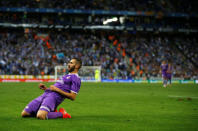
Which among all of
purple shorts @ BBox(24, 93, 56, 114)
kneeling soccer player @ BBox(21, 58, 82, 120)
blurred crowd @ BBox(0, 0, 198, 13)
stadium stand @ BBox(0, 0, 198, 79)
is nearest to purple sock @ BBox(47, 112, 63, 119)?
kneeling soccer player @ BBox(21, 58, 82, 120)

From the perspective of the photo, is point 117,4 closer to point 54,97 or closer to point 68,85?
point 68,85

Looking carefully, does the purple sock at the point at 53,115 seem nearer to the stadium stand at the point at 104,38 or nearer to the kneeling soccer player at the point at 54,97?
the kneeling soccer player at the point at 54,97

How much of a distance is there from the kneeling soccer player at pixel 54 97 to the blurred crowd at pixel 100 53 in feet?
121

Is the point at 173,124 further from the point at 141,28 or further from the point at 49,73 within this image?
the point at 141,28

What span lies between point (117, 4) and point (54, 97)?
52.9 m

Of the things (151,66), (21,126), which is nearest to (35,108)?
(21,126)

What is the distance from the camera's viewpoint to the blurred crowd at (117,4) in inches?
2234

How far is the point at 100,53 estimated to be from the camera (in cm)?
5281

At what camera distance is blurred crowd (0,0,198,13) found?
2234 inches

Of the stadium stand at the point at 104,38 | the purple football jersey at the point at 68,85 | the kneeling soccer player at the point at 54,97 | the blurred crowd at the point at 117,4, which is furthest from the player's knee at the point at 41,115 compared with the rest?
the blurred crowd at the point at 117,4

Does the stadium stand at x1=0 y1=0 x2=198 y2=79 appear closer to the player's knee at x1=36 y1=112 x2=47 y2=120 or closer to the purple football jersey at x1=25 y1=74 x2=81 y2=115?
the purple football jersey at x1=25 y1=74 x2=81 y2=115

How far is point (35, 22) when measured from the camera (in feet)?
191

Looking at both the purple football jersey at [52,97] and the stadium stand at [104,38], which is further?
the stadium stand at [104,38]

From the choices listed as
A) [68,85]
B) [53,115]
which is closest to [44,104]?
[53,115]
